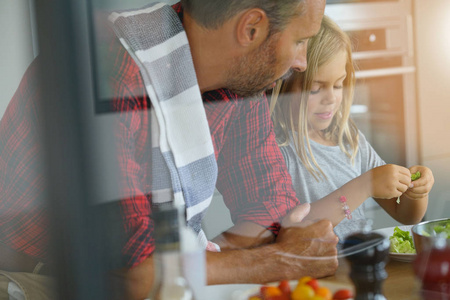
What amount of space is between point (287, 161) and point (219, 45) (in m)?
0.27

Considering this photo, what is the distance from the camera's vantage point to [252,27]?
38.0 inches

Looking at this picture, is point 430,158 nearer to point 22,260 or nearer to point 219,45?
point 219,45

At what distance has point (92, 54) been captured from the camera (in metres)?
0.83

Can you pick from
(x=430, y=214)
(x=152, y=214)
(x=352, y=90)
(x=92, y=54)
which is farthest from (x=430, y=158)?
(x=92, y=54)

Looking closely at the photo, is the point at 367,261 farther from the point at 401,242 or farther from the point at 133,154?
the point at 133,154

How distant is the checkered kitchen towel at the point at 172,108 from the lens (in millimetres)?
971

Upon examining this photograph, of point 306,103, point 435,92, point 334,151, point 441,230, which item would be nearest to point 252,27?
point 306,103

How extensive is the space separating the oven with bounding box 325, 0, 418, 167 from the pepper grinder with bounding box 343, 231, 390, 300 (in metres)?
0.16

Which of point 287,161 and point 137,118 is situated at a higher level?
point 137,118

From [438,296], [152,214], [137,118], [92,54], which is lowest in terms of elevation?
[438,296]

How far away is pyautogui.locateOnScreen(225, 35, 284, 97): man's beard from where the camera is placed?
3.31 ft

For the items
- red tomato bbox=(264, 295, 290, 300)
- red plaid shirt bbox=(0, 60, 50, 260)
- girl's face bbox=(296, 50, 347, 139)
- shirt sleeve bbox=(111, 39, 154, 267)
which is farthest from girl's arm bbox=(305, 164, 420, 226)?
red plaid shirt bbox=(0, 60, 50, 260)

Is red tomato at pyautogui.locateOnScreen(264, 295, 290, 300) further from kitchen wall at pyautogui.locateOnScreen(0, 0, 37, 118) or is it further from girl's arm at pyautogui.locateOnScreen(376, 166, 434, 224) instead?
kitchen wall at pyautogui.locateOnScreen(0, 0, 37, 118)

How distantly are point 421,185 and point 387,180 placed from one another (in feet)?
0.25
